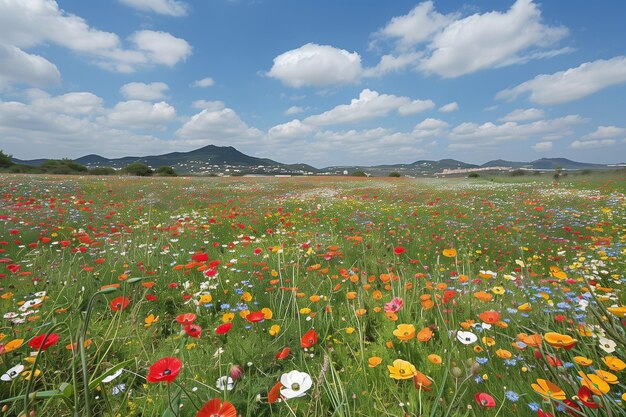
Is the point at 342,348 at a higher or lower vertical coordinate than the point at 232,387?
lower

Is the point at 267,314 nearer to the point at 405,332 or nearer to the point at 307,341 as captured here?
the point at 307,341

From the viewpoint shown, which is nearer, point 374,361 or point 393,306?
point 374,361

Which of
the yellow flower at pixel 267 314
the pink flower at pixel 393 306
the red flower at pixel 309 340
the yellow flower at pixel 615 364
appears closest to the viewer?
the yellow flower at pixel 615 364

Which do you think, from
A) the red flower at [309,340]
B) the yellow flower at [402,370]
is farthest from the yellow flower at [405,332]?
the red flower at [309,340]

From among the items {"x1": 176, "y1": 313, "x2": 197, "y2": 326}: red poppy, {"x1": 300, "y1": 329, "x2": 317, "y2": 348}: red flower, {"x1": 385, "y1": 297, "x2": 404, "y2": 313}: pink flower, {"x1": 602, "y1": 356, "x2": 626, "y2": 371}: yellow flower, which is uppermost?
{"x1": 176, "y1": 313, "x2": 197, "y2": 326}: red poppy

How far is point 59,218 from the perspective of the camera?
8148 mm

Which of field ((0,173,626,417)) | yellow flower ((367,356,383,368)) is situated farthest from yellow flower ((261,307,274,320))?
yellow flower ((367,356,383,368))

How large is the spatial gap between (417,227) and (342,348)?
6072 millimetres

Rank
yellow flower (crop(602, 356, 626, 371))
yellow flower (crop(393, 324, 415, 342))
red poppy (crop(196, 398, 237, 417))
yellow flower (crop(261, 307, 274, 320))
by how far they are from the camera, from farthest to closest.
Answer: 1. yellow flower (crop(261, 307, 274, 320))
2. yellow flower (crop(393, 324, 415, 342))
3. yellow flower (crop(602, 356, 626, 371))
4. red poppy (crop(196, 398, 237, 417))

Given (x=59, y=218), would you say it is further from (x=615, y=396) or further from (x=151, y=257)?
(x=615, y=396)

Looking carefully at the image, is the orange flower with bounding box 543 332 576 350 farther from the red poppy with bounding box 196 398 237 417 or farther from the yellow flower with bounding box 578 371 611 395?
the red poppy with bounding box 196 398 237 417

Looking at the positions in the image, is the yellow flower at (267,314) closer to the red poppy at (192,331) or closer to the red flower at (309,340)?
the red flower at (309,340)

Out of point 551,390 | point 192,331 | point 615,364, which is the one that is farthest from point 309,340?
point 615,364

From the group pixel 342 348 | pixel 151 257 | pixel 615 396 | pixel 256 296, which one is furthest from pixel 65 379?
pixel 615 396
